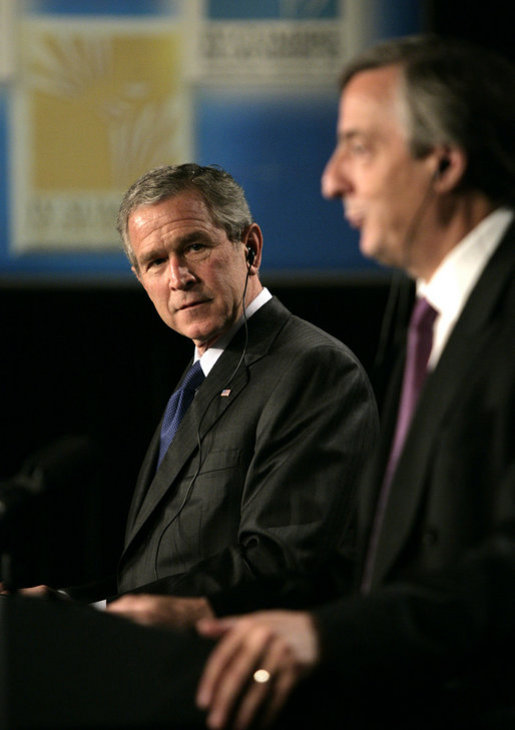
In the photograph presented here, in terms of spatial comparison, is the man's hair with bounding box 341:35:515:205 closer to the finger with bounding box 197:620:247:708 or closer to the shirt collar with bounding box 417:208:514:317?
the shirt collar with bounding box 417:208:514:317

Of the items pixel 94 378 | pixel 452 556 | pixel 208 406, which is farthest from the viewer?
pixel 94 378

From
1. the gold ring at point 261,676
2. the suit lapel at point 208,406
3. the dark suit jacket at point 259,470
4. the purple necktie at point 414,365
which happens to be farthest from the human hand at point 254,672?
the suit lapel at point 208,406

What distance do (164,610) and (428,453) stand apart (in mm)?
442

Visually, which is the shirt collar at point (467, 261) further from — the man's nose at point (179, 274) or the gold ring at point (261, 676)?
the man's nose at point (179, 274)

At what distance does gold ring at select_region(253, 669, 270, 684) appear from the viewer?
126cm

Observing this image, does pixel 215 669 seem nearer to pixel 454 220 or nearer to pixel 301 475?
pixel 454 220

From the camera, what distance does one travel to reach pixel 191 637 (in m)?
1.27

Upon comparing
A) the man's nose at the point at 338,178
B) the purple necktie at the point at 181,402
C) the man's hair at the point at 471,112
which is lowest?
the purple necktie at the point at 181,402

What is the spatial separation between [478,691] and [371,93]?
0.82 meters

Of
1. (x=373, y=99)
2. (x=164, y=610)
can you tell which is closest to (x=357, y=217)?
(x=373, y=99)

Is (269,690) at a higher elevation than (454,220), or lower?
lower

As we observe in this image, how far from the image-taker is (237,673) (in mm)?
1246

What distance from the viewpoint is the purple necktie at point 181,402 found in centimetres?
271

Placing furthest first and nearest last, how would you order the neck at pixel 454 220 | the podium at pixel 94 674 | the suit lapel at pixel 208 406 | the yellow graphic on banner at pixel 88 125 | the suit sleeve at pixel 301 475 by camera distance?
the yellow graphic on banner at pixel 88 125 → the suit lapel at pixel 208 406 → the suit sleeve at pixel 301 475 → the neck at pixel 454 220 → the podium at pixel 94 674
